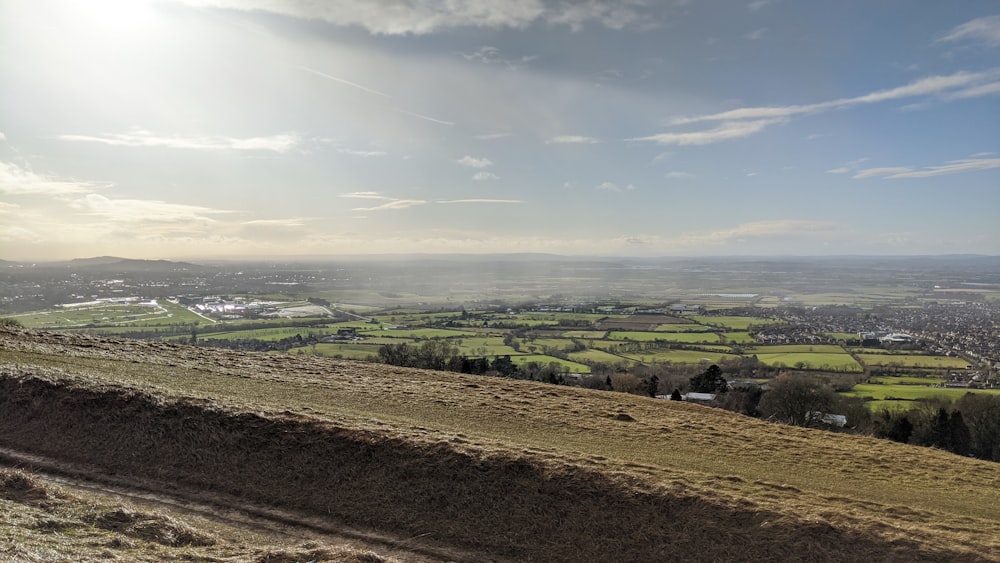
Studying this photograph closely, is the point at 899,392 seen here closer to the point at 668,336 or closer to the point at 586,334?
the point at 668,336

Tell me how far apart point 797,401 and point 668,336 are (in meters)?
49.9

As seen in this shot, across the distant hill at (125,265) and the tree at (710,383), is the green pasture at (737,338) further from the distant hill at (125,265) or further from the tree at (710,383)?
the distant hill at (125,265)

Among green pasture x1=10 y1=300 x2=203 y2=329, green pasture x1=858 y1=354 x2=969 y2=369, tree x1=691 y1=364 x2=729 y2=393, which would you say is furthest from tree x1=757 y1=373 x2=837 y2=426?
green pasture x1=10 y1=300 x2=203 y2=329

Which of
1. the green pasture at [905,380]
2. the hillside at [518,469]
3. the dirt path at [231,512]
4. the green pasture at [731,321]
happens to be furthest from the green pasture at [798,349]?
the dirt path at [231,512]

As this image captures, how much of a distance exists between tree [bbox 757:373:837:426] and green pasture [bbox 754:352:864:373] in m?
27.1

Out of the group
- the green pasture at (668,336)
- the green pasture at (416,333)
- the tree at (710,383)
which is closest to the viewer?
the tree at (710,383)

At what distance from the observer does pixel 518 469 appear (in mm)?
14117

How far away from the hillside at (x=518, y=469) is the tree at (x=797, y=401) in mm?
12216

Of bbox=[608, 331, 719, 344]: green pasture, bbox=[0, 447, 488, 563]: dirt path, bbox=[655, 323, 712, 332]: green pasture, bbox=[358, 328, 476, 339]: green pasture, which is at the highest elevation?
bbox=[0, 447, 488, 563]: dirt path

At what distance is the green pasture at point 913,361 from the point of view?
57.6 meters

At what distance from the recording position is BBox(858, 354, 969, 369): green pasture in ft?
189

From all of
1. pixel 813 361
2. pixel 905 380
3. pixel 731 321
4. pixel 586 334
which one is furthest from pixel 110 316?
pixel 731 321

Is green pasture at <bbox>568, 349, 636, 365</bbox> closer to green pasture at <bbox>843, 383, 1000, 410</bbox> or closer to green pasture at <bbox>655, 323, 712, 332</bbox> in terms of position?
green pasture at <bbox>843, 383, 1000, 410</bbox>

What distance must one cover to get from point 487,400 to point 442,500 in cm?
958
